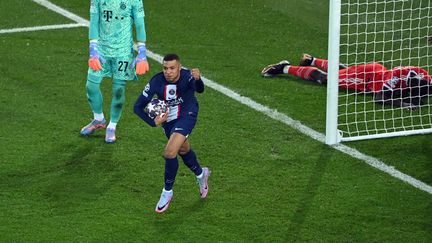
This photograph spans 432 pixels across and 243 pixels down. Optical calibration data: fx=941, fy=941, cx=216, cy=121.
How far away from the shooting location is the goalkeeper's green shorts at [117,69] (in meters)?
11.2

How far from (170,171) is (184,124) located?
1.64 feet

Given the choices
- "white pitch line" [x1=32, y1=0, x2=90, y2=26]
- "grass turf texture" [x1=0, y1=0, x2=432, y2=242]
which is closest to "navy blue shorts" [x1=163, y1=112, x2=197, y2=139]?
"grass turf texture" [x1=0, y1=0, x2=432, y2=242]

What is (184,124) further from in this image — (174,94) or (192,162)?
(192,162)

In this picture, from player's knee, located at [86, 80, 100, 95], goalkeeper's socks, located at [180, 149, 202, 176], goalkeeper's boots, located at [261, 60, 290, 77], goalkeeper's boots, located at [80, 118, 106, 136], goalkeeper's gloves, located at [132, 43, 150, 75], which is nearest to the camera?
goalkeeper's socks, located at [180, 149, 202, 176]

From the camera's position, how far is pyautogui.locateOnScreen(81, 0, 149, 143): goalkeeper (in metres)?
10.9

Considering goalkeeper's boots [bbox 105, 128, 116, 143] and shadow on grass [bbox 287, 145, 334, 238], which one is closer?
shadow on grass [bbox 287, 145, 334, 238]

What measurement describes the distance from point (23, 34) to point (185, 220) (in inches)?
281

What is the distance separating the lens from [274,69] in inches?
530

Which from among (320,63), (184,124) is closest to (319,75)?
(320,63)

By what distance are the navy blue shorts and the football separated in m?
0.22

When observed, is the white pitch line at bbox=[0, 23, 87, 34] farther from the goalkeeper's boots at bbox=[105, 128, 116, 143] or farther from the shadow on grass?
the shadow on grass

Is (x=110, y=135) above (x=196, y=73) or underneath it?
underneath

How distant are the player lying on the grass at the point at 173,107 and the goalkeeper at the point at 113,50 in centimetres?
106

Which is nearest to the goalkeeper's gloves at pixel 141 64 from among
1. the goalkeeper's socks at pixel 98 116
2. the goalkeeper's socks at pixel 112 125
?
the goalkeeper's socks at pixel 112 125
